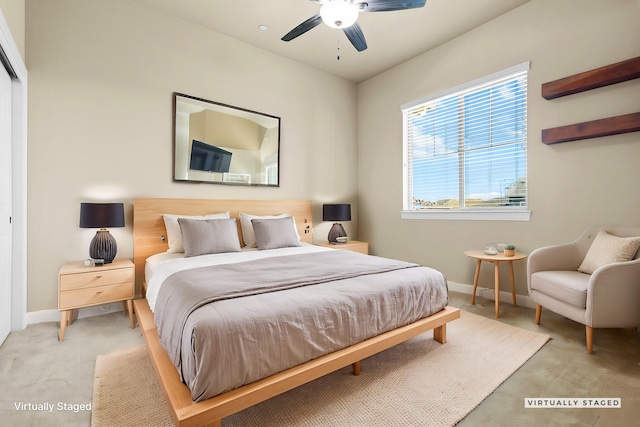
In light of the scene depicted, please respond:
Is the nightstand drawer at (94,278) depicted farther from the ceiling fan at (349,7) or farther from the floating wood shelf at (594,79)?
the floating wood shelf at (594,79)

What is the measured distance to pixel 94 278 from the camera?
255 cm

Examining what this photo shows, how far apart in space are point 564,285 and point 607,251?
475 mm

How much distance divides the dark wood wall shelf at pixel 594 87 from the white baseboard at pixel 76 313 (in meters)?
4.55

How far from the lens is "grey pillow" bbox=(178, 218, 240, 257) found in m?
2.91

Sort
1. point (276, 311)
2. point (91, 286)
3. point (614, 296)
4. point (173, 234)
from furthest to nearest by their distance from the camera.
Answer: point (173, 234) → point (91, 286) → point (614, 296) → point (276, 311)

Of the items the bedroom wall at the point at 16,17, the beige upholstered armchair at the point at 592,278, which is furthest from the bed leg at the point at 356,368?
the bedroom wall at the point at 16,17

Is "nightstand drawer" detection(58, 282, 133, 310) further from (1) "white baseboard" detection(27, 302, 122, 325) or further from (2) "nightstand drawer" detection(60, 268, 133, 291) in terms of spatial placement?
(1) "white baseboard" detection(27, 302, 122, 325)

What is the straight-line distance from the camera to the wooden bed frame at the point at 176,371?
1.30 meters

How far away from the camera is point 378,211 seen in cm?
473

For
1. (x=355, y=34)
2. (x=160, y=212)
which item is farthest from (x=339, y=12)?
Answer: (x=160, y=212)

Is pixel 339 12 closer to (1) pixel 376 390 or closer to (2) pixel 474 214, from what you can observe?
(1) pixel 376 390

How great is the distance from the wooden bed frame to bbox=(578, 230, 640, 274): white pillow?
1219 mm

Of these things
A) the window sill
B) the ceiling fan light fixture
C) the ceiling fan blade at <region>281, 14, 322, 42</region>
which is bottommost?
the window sill

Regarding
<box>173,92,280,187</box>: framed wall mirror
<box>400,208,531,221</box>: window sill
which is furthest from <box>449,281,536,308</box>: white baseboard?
<box>173,92,280,187</box>: framed wall mirror
